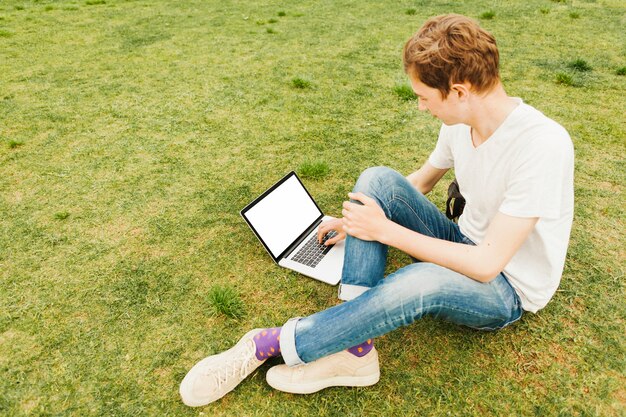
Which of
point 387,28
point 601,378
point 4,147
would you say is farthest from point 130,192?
point 387,28

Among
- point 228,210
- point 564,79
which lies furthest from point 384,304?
point 564,79

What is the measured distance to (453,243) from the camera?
1.98 meters

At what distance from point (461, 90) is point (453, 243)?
697 mm

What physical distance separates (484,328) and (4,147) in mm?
4587

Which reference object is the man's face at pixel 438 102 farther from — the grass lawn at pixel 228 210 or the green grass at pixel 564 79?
the green grass at pixel 564 79

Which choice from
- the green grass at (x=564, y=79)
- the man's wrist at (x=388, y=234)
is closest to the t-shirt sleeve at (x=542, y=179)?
the man's wrist at (x=388, y=234)

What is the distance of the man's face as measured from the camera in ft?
6.68

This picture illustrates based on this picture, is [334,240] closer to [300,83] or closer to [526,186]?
[526,186]

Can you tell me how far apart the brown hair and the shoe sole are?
55.7 inches

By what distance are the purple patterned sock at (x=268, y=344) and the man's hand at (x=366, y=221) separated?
62 centimetres

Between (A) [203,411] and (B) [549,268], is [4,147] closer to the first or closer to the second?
(A) [203,411]

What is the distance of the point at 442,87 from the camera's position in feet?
6.57

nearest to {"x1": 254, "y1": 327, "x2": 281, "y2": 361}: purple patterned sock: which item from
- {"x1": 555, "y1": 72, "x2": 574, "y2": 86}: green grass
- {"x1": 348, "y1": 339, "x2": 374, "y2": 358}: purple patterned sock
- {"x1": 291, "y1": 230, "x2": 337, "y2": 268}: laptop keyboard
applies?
{"x1": 348, "y1": 339, "x2": 374, "y2": 358}: purple patterned sock

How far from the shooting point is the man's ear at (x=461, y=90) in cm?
197
